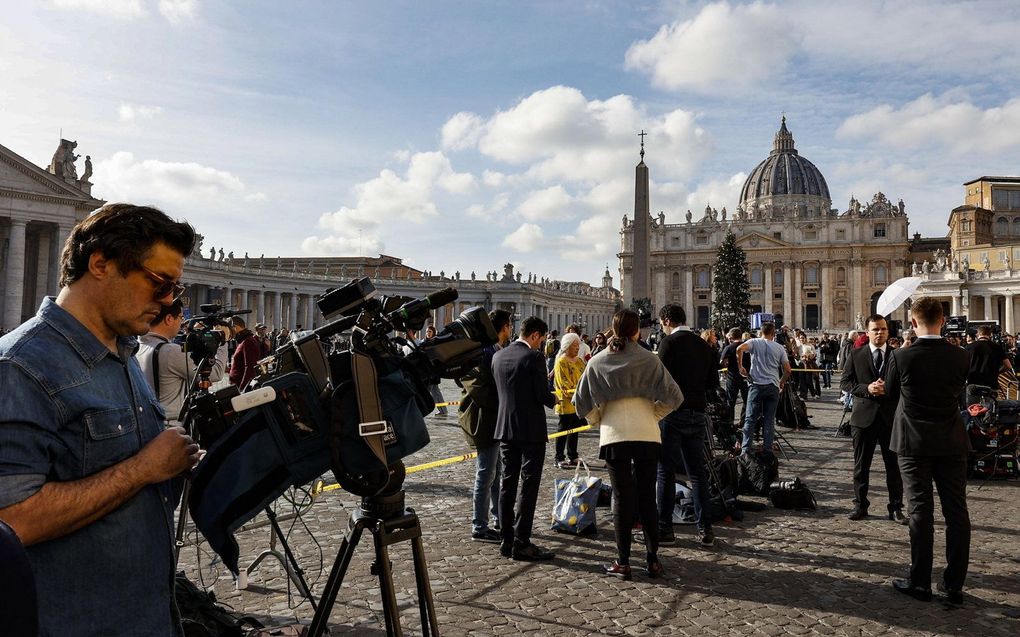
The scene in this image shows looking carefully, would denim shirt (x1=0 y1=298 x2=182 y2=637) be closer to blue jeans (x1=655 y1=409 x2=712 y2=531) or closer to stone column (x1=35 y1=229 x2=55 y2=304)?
blue jeans (x1=655 y1=409 x2=712 y2=531)

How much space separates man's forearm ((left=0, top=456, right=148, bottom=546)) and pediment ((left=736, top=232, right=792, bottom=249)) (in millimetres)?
92982

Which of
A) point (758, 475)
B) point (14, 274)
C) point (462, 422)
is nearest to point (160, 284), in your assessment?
point (462, 422)

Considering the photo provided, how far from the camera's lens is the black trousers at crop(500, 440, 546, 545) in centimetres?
574

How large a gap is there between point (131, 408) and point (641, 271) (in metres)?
25.5

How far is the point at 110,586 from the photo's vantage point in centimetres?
171

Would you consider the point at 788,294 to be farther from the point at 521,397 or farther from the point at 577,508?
the point at 521,397

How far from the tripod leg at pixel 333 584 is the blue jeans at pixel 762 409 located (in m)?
7.75

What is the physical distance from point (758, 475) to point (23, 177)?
44.4 meters

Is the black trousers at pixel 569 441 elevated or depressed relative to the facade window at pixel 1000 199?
depressed

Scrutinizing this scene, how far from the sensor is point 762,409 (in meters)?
9.79

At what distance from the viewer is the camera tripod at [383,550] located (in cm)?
244

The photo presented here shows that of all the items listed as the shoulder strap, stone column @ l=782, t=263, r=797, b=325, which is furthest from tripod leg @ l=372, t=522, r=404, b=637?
stone column @ l=782, t=263, r=797, b=325

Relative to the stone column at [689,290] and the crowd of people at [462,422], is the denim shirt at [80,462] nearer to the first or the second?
the crowd of people at [462,422]

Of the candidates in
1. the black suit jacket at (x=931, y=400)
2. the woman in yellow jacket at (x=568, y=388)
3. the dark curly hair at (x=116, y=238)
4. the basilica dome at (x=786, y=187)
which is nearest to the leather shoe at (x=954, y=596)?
the black suit jacket at (x=931, y=400)
